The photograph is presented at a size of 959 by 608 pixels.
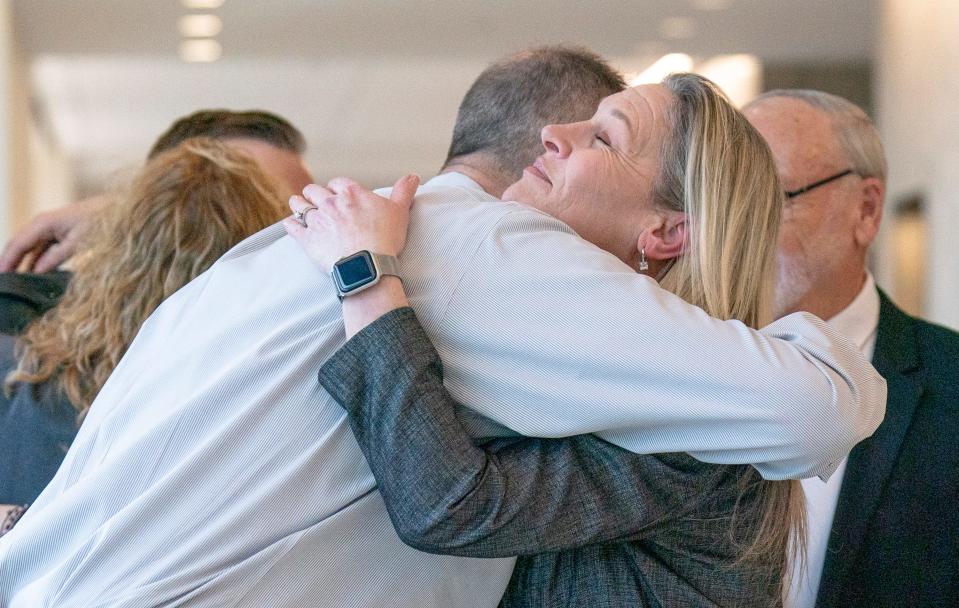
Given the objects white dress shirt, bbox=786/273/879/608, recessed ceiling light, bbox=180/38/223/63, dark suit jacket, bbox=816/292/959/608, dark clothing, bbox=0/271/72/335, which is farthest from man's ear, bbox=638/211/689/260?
recessed ceiling light, bbox=180/38/223/63

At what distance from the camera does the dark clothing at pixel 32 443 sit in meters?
2.00

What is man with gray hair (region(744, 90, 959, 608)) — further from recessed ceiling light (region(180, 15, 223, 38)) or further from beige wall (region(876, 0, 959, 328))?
recessed ceiling light (region(180, 15, 223, 38))

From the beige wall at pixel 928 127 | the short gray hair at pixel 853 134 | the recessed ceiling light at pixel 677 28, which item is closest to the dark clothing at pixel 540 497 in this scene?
the short gray hair at pixel 853 134

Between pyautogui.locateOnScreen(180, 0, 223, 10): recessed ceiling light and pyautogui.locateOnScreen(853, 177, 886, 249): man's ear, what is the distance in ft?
21.1

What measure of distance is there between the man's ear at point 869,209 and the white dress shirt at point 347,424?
4.19 ft

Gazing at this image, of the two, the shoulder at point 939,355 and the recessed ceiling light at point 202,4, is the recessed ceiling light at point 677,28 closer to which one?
the recessed ceiling light at point 202,4

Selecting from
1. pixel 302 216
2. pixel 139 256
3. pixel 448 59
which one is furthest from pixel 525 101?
pixel 448 59

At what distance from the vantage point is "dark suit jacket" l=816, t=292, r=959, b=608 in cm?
216

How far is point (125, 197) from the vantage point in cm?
220

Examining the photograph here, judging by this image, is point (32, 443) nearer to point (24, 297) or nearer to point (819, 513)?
point (24, 297)

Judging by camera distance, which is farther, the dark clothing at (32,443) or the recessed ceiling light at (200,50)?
the recessed ceiling light at (200,50)

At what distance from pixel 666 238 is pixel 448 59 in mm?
8407

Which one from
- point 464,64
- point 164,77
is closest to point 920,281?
point 464,64

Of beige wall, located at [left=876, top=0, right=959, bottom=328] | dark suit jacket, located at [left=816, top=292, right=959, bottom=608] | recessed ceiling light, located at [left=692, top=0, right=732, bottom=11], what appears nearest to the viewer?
dark suit jacket, located at [left=816, top=292, right=959, bottom=608]
